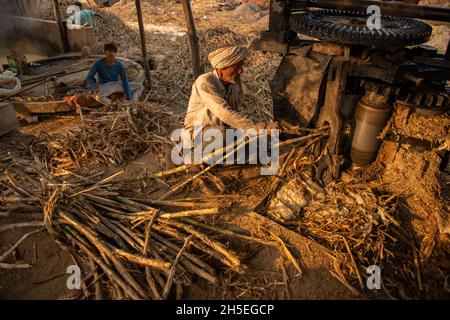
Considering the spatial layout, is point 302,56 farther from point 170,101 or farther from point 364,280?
point 170,101

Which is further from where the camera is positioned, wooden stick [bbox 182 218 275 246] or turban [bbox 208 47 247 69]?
turban [bbox 208 47 247 69]

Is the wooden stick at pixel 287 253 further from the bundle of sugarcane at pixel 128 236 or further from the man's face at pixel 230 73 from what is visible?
the man's face at pixel 230 73

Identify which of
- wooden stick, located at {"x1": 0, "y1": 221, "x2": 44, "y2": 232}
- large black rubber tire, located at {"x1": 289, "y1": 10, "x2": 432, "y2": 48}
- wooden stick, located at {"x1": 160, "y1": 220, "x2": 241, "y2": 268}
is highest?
large black rubber tire, located at {"x1": 289, "y1": 10, "x2": 432, "y2": 48}

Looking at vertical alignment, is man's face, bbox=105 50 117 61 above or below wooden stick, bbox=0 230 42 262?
above

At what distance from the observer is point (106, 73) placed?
7.06 metres

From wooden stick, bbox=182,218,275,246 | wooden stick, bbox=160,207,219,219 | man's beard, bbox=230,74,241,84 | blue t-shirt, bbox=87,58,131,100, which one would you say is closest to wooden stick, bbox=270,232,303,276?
wooden stick, bbox=182,218,275,246

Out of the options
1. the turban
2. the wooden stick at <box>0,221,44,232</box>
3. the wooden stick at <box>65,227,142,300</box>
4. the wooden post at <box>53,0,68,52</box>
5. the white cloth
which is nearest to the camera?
the wooden stick at <box>65,227,142,300</box>

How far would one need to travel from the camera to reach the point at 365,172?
408 centimetres

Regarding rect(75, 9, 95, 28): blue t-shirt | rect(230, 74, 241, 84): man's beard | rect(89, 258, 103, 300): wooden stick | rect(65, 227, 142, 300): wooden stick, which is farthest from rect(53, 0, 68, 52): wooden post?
rect(89, 258, 103, 300): wooden stick

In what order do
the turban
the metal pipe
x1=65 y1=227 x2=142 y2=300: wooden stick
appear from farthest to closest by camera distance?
the turban < the metal pipe < x1=65 y1=227 x2=142 y2=300: wooden stick

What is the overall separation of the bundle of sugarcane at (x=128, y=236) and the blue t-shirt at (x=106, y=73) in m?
3.31

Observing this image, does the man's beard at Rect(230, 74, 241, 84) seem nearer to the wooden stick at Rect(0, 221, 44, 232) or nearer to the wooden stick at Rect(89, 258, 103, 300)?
the wooden stick at Rect(89, 258, 103, 300)

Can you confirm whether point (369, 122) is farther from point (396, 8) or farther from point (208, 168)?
point (208, 168)

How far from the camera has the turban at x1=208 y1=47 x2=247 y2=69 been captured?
393 cm
